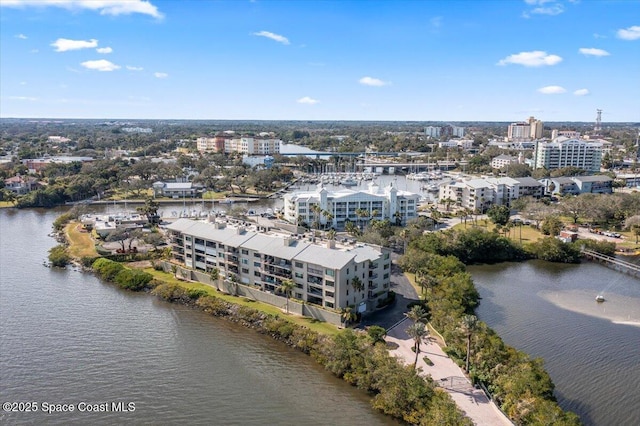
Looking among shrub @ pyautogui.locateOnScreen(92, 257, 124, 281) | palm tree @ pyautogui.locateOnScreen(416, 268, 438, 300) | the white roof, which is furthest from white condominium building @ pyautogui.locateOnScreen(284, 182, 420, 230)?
the white roof

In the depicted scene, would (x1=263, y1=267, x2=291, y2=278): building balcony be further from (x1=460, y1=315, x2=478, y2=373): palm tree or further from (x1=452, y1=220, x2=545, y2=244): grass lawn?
(x1=452, y1=220, x2=545, y2=244): grass lawn

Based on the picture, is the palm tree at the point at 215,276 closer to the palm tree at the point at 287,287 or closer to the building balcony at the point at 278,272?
the building balcony at the point at 278,272

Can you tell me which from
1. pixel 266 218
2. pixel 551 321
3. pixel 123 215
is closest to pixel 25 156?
pixel 123 215

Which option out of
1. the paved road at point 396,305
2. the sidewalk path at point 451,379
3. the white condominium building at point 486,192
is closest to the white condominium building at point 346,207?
the white condominium building at point 486,192

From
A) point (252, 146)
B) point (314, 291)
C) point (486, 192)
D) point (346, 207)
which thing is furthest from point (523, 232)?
point (252, 146)

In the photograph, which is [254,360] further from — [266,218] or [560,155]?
[560,155]

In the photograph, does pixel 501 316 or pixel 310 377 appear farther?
pixel 501 316
